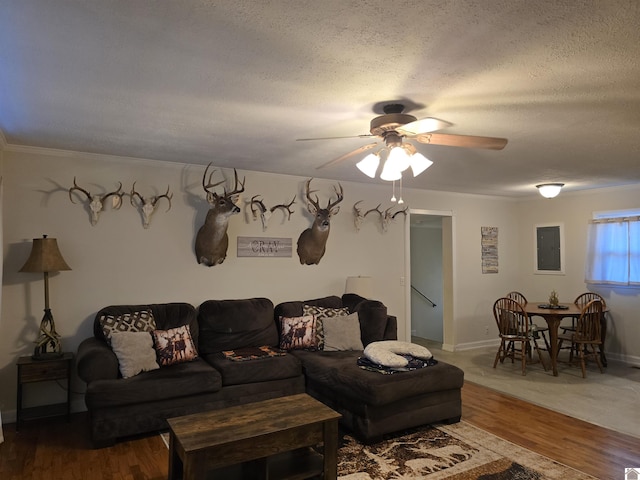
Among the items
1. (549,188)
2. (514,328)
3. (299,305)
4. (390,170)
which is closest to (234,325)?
(299,305)

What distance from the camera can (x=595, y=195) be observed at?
619cm

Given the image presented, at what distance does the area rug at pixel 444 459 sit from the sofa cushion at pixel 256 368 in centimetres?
71

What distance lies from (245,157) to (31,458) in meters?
2.97

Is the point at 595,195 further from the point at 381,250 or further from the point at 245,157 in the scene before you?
the point at 245,157

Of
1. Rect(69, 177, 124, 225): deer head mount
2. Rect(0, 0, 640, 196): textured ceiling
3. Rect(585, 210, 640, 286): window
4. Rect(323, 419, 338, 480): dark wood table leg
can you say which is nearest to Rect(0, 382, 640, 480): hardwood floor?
Rect(323, 419, 338, 480): dark wood table leg

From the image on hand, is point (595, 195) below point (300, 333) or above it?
above

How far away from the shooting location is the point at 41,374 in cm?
354

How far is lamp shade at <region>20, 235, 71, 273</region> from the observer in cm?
364

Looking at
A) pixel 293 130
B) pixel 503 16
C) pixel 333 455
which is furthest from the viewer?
pixel 293 130

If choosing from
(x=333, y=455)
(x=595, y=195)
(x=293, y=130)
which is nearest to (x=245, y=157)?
(x=293, y=130)

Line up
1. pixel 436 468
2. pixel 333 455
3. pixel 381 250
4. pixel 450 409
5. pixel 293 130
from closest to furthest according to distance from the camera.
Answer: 1. pixel 333 455
2. pixel 436 468
3. pixel 293 130
4. pixel 450 409
5. pixel 381 250

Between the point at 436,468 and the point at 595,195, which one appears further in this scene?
the point at 595,195

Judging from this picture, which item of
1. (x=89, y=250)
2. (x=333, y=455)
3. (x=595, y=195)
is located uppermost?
(x=595, y=195)

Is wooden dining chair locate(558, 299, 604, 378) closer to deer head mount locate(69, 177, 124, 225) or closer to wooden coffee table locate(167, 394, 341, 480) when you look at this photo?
wooden coffee table locate(167, 394, 341, 480)
